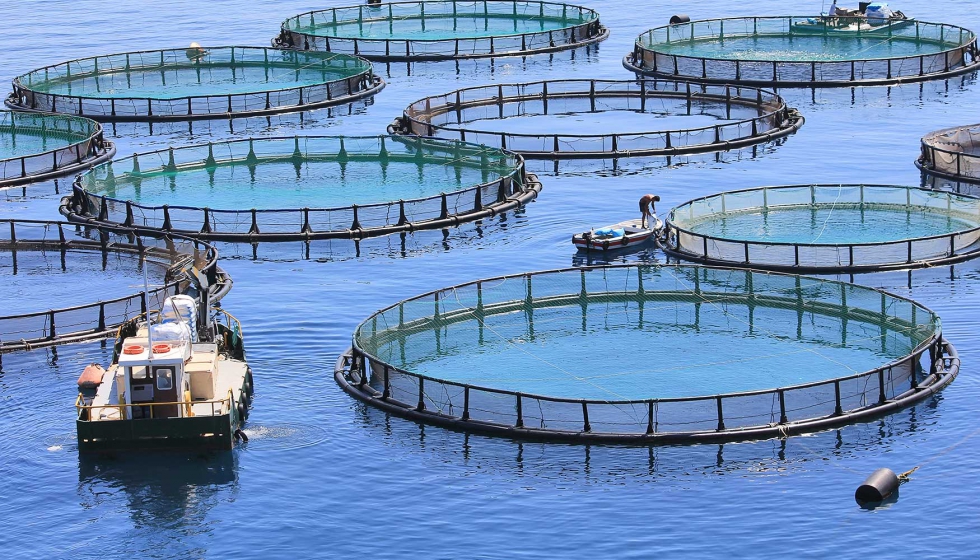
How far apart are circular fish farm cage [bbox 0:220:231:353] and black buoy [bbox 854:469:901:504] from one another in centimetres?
3383

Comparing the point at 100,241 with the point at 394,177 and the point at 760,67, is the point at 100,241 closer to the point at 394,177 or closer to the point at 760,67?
the point at 394,177

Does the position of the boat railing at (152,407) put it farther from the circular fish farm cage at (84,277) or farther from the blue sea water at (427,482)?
the circular fish farm cage at (84,277)

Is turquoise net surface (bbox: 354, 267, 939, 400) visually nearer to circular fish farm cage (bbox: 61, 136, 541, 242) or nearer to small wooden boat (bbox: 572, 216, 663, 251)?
small wooden boat (bbox: 572, 216, 663, 251)

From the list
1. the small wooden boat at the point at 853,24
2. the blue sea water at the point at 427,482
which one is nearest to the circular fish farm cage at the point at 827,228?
the blue sea water at the point at 427,482

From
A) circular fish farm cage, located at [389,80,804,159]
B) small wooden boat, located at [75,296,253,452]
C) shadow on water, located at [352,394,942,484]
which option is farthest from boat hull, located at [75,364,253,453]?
circular fish farm cage, located at [389,80,804,159]

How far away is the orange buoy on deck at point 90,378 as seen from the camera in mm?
85500

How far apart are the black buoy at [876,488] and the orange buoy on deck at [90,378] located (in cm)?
3477

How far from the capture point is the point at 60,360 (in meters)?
93.2

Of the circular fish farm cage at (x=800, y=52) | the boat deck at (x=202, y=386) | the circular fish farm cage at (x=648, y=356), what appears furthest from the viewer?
the circular fish farm cage at (x=800, y=52)

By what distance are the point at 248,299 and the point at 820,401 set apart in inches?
1417

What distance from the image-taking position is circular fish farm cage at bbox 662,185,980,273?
338ft

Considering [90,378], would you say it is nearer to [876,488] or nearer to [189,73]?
[876,488]

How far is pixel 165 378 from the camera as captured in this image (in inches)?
3167

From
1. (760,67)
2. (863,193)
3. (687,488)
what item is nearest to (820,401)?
(687,488)
